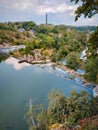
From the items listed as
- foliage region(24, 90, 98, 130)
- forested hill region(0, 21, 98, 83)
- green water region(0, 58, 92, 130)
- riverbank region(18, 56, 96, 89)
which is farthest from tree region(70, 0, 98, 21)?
riverbank region(18, 56, 96, 89)

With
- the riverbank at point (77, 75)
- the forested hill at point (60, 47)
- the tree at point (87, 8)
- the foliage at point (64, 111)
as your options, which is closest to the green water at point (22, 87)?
the riverbank at point (77, 75)

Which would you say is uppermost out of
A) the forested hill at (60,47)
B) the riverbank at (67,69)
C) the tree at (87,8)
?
the tree at (87,8)

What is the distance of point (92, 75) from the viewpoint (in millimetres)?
24625

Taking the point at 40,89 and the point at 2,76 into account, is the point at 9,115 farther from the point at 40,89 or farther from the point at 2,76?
the point at 2,76

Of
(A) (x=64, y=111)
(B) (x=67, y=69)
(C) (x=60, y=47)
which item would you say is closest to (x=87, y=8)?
(A) (x=64, y=111)

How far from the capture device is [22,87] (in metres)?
25.6

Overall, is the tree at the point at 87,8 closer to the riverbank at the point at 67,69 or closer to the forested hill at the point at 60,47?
the forested hill at the point at 60,47

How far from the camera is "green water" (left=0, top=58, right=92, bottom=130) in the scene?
1748 centimetres

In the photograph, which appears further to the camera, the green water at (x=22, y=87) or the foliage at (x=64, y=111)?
the green water at (x=22, y=87)

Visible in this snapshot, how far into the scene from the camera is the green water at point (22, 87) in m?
17.5

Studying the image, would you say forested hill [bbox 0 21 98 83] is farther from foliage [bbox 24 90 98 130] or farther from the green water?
foliage [bbox 24 90 98 130]

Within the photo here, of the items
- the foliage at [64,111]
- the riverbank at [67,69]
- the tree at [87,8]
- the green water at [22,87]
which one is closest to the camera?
the tree at [87,8]

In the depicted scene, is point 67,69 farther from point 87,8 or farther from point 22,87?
point 87,8

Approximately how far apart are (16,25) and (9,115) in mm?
83234
